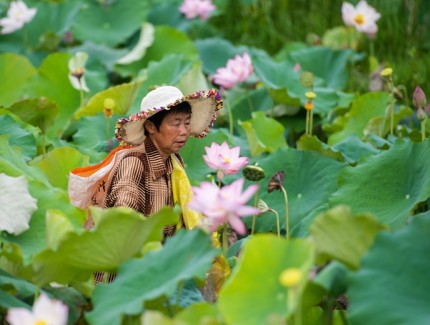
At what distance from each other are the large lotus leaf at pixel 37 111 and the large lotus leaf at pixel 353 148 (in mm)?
1018

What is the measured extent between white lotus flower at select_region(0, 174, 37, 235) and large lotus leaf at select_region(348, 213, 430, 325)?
0.90 m

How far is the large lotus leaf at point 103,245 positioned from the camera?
2.59 metres

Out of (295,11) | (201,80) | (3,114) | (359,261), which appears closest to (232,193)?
(359,261)

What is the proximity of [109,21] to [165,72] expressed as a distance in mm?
1529

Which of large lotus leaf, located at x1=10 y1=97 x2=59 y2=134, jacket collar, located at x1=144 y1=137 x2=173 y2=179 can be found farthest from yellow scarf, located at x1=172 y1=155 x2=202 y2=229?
large lotus leaf, located at x1=10 y1=97 x2=59 y2=134

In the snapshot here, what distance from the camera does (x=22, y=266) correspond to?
2.93 m

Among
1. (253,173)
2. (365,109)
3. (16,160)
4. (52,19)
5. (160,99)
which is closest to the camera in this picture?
(253,173)

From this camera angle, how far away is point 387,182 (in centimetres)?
346

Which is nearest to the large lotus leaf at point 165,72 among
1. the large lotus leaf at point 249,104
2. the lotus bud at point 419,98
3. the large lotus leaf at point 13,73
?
the large lotus leaf at point 249,104

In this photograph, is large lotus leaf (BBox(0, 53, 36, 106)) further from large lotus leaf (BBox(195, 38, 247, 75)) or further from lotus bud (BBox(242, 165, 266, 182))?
lotus bud (BBox(242, 165, 266, 182))

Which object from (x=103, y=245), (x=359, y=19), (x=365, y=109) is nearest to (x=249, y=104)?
(x=365, y=109)

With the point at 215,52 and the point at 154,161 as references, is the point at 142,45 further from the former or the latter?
the point at 154,161

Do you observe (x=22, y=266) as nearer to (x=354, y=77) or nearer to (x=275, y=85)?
(x=275, y=85)

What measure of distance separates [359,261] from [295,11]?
417 cm
